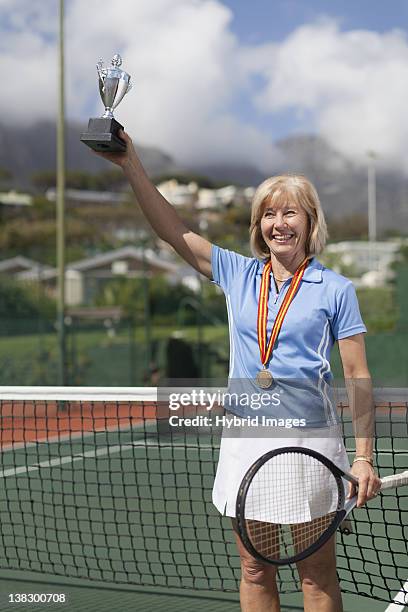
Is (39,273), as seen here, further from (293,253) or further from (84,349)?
(293,253)

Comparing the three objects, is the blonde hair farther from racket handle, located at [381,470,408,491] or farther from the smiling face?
racket handle, located at [381,470,408,491]

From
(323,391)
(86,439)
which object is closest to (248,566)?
(323,391)

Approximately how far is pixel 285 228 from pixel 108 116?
1.95ft

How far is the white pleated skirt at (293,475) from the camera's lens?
2.40m

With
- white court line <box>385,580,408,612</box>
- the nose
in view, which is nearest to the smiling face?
the nose

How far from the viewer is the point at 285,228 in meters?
2.44

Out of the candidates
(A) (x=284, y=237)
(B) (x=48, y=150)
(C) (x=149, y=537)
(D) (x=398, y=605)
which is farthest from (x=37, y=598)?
(B) (x=48, y=150)

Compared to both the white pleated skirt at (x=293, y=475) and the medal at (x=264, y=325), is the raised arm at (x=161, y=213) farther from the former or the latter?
the white pleated skirt at (x=293, y=475)

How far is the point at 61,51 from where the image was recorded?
1220 centimetres

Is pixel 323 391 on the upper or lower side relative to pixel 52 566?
upper

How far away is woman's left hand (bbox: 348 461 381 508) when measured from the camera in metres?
2.40

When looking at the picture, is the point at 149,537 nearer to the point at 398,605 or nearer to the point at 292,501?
the point at 398,605

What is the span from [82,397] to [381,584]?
4.81ft

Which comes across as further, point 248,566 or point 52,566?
point 52,566
